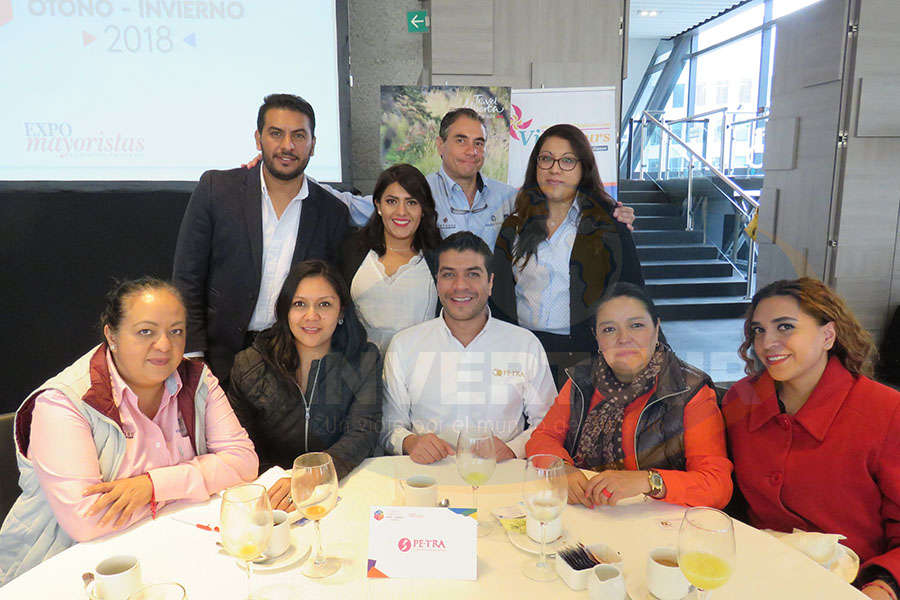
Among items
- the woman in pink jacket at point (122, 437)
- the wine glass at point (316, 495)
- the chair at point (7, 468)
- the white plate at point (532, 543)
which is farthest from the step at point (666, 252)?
the chair at point (7, 468)

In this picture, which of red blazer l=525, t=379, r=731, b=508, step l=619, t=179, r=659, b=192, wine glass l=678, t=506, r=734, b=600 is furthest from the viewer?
step l=619, t=179, r=659, b=192

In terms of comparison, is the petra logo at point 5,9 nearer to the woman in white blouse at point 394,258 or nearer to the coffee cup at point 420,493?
the woman in white blouse at point 394,258

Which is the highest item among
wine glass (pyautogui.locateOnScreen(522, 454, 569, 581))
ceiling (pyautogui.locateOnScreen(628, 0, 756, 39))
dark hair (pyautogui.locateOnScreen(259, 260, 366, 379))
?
ceiling (pyautogui.locateOnScreen(628, 0, 756, 39))

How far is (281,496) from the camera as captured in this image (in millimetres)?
1090

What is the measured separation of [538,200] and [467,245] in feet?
0.90

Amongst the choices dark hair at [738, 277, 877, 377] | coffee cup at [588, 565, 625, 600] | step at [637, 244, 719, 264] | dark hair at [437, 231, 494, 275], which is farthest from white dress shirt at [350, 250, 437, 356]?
coffee cup at [588, 565, 625, 600]

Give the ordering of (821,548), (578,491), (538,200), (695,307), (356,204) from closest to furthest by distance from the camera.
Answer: (821,548), (578,491), (695,307), (538,200), (356,204)

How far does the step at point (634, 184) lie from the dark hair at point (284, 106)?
43.8 inches

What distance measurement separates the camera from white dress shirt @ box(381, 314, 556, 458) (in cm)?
167

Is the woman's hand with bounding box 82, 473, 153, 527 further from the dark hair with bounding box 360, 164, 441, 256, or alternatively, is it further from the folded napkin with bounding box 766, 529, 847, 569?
the folded napkin with bounding box 766, 529, 847, 569

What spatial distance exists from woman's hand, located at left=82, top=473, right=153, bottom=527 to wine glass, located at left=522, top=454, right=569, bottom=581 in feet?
2.50

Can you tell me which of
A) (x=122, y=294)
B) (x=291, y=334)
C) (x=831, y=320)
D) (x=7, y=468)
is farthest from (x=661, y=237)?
(x=7, y=468)

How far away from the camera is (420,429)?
164cm

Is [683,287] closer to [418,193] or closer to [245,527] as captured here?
[418,193]
